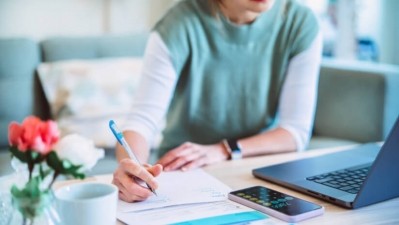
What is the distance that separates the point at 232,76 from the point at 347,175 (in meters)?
0.53

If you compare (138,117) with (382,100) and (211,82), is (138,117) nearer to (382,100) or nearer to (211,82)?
(211,82)

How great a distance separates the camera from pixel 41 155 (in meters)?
0.55

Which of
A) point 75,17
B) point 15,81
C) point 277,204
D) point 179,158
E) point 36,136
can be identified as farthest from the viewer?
point 75,17

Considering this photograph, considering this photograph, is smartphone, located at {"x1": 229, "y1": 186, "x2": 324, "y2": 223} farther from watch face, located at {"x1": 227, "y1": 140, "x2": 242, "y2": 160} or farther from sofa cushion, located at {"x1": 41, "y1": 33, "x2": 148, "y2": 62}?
sofa cushion, located at {"x1": 41, "y1": 33, "x2": 148, "y2": 62}

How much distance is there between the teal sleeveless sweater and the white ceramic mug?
709 millimetres

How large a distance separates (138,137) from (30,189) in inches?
26.2

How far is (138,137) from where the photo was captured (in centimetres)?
121

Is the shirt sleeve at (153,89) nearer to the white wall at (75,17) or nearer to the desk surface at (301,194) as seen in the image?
the desk surface at (301,194)

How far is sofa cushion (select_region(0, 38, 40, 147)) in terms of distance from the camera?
87.6 inches

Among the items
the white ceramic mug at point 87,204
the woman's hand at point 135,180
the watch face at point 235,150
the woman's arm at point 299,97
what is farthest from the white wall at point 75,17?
the white ceramic mug at point 87,204

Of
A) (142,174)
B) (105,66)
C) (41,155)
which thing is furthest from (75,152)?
(105,66)

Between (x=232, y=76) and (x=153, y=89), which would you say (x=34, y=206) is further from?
(x=232, y=76)

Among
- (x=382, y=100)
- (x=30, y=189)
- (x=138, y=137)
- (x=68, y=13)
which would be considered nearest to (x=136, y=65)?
(x=68, y=13)

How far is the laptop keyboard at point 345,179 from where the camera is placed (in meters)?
0.89
